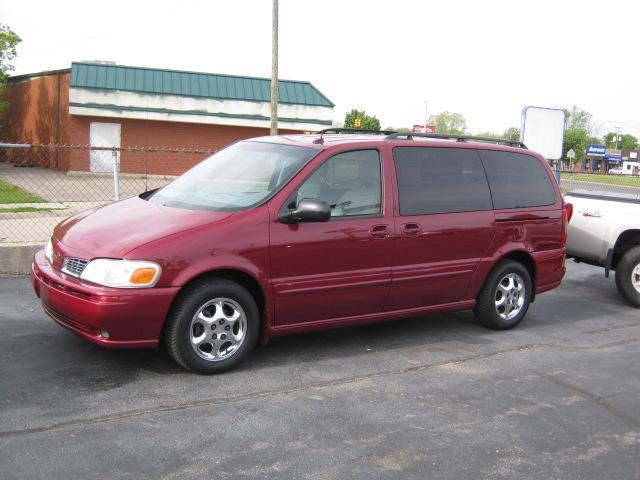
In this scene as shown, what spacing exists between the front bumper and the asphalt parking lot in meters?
0.33

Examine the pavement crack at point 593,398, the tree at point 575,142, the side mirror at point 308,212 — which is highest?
the tree at point 575,142

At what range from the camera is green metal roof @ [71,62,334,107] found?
2745cm

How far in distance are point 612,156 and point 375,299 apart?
108539 mm

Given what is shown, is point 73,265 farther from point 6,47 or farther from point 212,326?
point 6,47

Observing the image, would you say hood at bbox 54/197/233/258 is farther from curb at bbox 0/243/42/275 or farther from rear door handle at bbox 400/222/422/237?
curb at bbox 0/243/42/275

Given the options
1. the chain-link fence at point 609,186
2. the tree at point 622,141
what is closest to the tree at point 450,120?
the tree at point 622,141

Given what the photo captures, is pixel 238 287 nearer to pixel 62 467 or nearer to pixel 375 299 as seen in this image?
pixel 375 299

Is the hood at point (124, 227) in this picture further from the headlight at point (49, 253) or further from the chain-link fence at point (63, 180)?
the chain-link fence at point (63, 180)

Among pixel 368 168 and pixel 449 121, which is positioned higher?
pixel 449 121

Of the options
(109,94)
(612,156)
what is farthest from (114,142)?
(612,156)

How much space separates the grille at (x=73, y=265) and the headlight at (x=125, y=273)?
14cm

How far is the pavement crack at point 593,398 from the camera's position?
15.9 ft

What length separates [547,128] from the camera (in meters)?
15.0

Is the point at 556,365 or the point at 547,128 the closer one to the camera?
the point at 556,365
